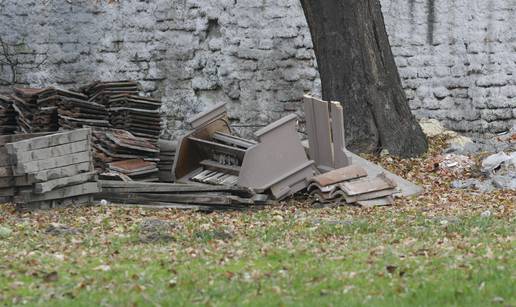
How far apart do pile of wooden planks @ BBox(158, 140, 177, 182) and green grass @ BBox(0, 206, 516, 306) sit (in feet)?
7.89

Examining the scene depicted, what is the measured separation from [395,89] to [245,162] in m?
3.40

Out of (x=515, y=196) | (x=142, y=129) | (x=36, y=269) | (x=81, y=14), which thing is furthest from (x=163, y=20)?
(x=36, y=269)

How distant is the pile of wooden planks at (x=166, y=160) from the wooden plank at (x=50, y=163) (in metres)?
1.82

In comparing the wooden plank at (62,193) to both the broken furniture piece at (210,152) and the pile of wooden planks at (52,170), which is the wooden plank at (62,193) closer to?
the pile of wooden planks at (52,170)

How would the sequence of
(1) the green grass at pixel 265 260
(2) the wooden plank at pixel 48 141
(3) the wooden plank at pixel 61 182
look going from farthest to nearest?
1. (3) the wooden plank at pixel 61 182
2. (2) the wooden plank at pixel 48 141
3. (1) the green grass at pixel 265 260

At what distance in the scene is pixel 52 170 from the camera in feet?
37.3

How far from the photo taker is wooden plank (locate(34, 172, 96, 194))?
11258 millimetres

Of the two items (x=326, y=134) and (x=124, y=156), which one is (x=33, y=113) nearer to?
(x=124, y=156)

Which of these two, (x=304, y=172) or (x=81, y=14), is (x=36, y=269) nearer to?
(x=304, y=172)

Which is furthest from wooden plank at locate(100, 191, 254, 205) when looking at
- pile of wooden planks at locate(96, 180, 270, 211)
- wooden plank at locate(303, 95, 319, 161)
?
→ wooden plank at locate(303, 95, 319, 161)

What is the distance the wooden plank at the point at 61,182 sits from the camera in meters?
11.3

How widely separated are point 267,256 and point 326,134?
4265 mm

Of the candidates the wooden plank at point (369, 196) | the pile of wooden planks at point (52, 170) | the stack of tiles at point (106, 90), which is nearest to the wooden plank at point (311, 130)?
the wooden plank at point (369, 196)

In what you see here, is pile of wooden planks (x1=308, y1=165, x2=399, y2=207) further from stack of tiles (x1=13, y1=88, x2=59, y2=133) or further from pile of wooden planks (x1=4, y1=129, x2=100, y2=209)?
stack of tiles (x1=13, y1=88, x2=59, y2=133)
